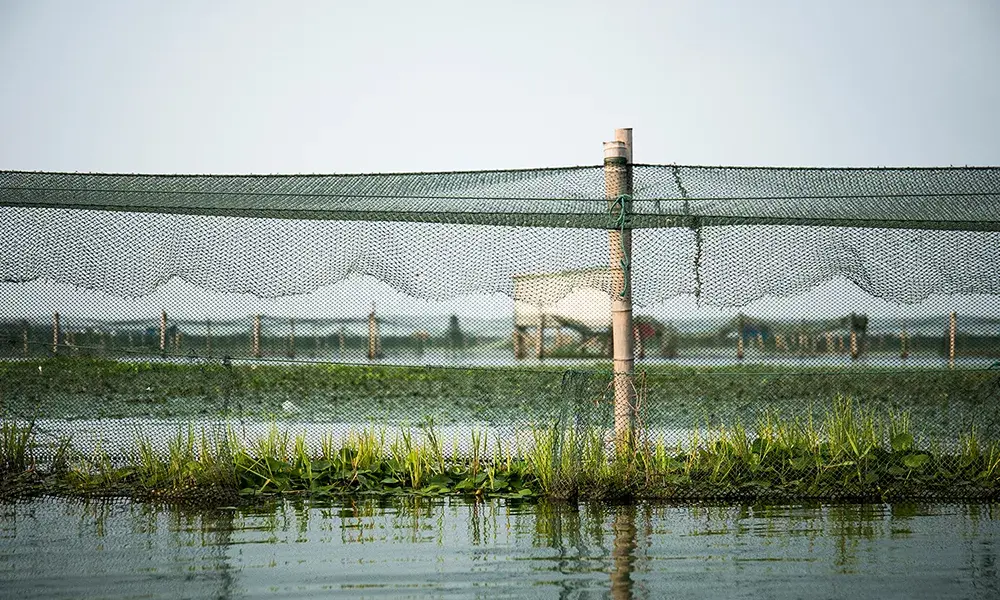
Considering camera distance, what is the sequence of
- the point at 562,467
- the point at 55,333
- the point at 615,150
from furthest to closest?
the point at 55,333 → the point at 615,150 → the point at 562,467

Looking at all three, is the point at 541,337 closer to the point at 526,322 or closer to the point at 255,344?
the point at 526,322

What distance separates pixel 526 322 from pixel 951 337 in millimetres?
2776

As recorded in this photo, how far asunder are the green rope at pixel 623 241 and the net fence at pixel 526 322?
28mm

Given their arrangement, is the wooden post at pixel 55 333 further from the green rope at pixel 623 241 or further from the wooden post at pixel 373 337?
the green rope at pixel 623 241

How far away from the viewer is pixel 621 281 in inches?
237

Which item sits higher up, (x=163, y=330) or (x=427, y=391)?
(x=163, y=330)

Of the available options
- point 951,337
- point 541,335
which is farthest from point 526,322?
point 951,337

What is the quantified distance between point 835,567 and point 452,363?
2621 millimetres

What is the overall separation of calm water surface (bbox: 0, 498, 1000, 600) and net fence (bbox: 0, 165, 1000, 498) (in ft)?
1.34

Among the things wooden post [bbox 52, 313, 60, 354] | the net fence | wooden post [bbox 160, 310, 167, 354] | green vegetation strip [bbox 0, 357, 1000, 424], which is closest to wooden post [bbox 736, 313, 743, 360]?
the net fence

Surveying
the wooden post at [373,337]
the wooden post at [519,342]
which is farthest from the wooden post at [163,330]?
the wooden post at [519,342]

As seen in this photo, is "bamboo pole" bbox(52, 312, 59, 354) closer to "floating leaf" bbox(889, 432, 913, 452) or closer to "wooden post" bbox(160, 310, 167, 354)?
"wooden post" bbox(160, 310, 167, 354)

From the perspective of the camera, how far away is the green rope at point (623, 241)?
5.96 meters

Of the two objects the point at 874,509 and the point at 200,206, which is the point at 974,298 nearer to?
the point at 874,509
